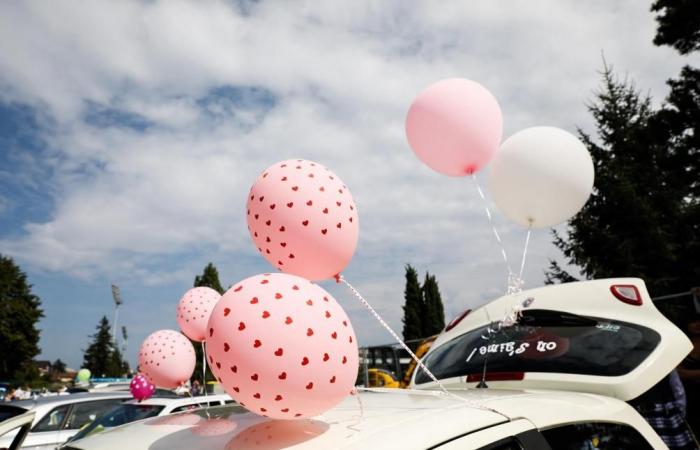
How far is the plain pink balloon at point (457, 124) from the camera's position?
407 centimetres

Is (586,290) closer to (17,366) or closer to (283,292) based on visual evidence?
(283,292)

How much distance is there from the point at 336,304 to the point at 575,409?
101cm

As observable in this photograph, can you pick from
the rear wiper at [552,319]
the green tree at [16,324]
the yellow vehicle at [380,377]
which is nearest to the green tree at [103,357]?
the green tree at [16,324]

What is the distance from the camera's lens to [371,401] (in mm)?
1907

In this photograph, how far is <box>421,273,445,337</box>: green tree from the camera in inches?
1672

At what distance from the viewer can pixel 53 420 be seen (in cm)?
740

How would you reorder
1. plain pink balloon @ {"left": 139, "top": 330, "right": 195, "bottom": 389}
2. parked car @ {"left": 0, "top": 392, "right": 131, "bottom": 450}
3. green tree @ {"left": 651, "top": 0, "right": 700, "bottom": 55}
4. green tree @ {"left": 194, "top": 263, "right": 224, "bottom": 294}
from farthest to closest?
1. green tree @ {"left": 194, "top": 263, "right": 224, "bottom": 294}
2. green tree @ {"left": 651, "top": 0, "right": 700, "bottom": 55}
3. parked car @ {"left": 0, "top": 392, "right": 131, "bottom": 450}
4. plain pink balloon @ {"left": 139, "top": 330, "right": 195, "bottom": 389}

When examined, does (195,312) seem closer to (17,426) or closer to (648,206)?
(17,426)

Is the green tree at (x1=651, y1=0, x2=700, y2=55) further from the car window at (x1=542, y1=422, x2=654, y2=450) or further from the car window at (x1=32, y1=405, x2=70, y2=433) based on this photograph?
the car window at (x1=32, y1=405, x2=70, y2=433)

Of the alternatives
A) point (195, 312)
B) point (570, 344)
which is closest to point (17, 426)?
point (195, 312)

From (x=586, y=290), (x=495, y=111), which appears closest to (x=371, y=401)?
(x=586, y=290)

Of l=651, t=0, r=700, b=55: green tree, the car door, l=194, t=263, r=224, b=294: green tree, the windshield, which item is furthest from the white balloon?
l=194, t=263, r=224, b=294: green tree

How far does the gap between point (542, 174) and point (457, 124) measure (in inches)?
32.4

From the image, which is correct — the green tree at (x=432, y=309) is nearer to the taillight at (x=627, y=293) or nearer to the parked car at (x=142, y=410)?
the parked car at (x=142, y=410)
